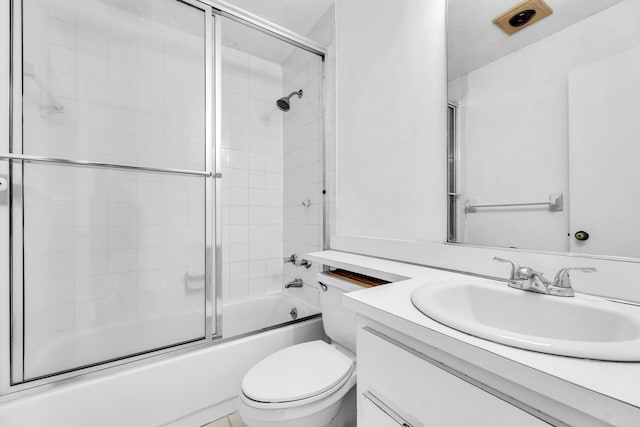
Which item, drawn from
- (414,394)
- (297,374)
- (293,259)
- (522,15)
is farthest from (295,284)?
(522,15)

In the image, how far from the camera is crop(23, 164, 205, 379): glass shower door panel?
42.7 inches

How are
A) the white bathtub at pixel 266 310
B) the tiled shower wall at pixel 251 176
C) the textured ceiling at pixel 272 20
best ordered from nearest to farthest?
the textured ceiling at pixel 272 20 → the white bathtub at pixel 266 310 → the tiled shower wall at pixel 251 176

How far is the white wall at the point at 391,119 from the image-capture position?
1.08m

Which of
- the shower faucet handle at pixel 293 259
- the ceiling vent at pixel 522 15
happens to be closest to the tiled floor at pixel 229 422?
the shower faucet handle at pixel 293 259

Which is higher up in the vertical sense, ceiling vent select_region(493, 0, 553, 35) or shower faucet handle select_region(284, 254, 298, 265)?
ceiling vent select_region(493, 0, 553, 35)

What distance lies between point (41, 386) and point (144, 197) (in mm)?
794

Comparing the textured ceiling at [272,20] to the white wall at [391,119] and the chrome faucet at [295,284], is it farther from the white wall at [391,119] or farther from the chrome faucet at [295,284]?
the chrome faucet at [295,284]

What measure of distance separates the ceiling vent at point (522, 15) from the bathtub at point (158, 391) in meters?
1.57

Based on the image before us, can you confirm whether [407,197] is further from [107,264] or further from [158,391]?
[107,264]

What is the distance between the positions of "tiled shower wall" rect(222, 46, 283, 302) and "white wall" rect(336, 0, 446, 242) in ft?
2.72

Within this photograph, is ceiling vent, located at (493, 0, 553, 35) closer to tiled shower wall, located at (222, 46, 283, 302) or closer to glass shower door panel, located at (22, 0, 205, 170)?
glass shower door panel, located at (22, 0, 205, 170)

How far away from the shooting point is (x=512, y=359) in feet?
1.29

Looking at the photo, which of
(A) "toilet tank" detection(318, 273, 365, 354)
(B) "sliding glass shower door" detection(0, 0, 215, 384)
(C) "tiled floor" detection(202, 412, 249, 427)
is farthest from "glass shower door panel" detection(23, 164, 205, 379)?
(A) "toilet tank" detection(318, 273, 365, 354)

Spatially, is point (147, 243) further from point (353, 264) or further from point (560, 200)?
point (560, 200)
